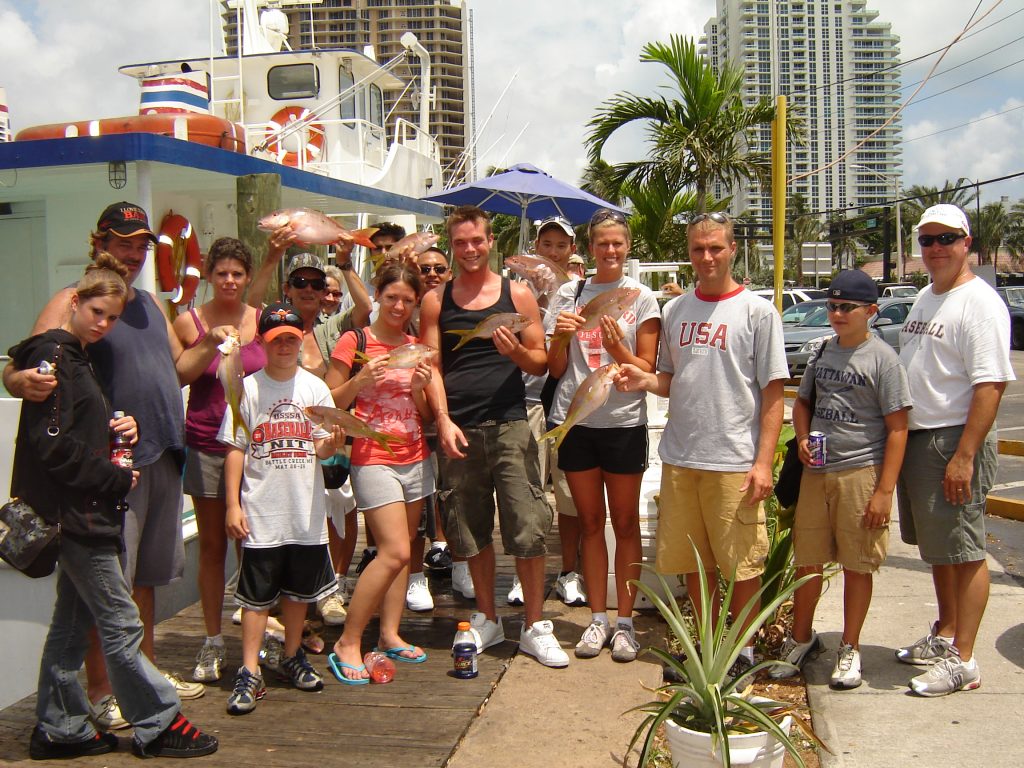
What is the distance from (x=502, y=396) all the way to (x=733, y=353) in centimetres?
118

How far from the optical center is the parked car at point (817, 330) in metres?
19.5

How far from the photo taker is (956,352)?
13.2 feet

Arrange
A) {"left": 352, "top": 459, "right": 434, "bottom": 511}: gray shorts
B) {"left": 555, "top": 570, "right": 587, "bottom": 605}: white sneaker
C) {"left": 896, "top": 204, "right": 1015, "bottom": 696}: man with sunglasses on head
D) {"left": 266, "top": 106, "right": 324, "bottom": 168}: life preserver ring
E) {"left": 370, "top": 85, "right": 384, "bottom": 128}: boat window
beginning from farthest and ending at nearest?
{"left": 370, "top": 85, "right": 384, "bottom": 128}: boat window, {"left": 266, "top": 106, "right": 324, "bottom": 168}: life preserver ring, {"left": 555, "top": 570, "right": 587, "bottom": 605}: white sneaker, {"left": 352, "top": 459, "right": 434, "bottom": 511}: gray shorts, {"left": 896, "top": 204, "right": 1015, "bottom": 696}: man with sunglasses on head

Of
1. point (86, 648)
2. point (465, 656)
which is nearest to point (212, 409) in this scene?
point (86, 648)

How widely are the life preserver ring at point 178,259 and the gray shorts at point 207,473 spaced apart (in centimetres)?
407

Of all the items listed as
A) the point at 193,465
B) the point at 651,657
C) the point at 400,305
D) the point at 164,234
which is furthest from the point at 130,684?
the point at 164,234

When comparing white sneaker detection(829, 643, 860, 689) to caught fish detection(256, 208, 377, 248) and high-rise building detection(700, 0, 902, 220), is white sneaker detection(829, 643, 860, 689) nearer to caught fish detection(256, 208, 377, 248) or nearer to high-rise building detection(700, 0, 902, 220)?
caught fish detection(256, 208, 377, 248)

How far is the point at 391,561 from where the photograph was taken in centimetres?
432

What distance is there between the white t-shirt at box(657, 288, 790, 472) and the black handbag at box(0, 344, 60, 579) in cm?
265

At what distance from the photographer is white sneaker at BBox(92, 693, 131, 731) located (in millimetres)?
3846

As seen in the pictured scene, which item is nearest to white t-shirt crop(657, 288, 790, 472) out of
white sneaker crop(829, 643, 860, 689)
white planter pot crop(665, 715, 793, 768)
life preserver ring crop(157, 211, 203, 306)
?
white sneaker crop(829, 643, 860, 689)

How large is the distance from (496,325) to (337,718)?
1918 mm

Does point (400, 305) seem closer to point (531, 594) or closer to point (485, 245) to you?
point (485, 245)

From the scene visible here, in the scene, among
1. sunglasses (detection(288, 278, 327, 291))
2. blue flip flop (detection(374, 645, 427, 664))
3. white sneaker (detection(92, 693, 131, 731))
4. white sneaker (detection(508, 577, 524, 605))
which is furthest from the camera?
white sneaker (detection(508, 577, 524, 605))
